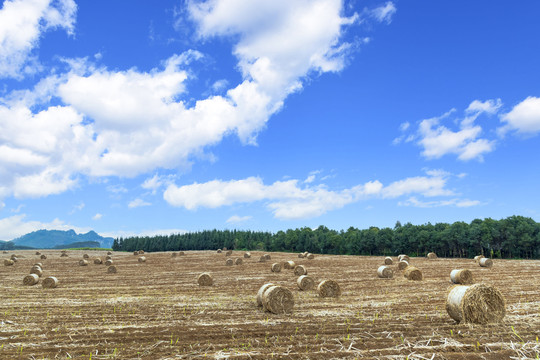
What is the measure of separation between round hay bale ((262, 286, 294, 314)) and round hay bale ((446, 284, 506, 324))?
6.24 metres

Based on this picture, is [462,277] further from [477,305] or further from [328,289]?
[477,305]

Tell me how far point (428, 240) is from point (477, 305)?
86.7 metres

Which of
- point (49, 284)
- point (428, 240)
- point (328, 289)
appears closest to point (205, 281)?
point (328, 289)

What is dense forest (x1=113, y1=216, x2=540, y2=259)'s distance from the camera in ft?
260

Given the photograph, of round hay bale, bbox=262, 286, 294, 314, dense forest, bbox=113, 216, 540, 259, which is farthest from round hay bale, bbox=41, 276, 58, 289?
dense forest, bbox=113, 216, 540, 259

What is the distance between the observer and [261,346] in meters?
9.80

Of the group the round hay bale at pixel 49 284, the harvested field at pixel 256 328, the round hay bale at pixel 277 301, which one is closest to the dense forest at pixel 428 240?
the harvested field at pixel 256 328

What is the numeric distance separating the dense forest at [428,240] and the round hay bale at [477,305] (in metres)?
80.5

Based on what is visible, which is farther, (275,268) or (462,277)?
(275,268)

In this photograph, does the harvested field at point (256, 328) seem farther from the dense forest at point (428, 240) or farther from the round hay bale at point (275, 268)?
the dense forest at point (428, 240)

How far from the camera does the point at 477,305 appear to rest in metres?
12.1

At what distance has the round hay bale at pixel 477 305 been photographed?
12.0 metres

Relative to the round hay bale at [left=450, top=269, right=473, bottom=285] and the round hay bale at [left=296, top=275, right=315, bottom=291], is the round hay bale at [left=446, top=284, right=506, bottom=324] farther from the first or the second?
the round hay bale at [left=450, top=269, right=473, bottom=285]


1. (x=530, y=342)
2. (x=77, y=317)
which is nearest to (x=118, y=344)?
(x=77, y=317)
